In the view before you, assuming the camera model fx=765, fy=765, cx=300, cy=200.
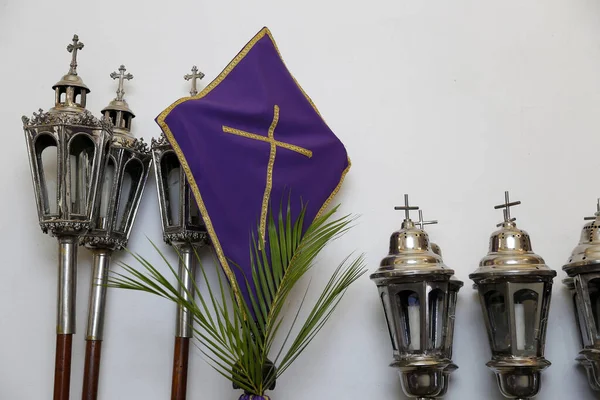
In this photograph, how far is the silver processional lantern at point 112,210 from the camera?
7.82 feet

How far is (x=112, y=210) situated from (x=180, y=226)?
0.74ft

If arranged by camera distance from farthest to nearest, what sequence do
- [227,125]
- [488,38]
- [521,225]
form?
[488,38], [521,225], [227,125]

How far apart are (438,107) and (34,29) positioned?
149 cm

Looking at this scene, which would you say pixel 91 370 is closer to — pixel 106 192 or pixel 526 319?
pixel 106 192

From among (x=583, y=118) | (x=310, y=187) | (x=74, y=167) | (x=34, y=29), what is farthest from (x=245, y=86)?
(x=583, y=118)

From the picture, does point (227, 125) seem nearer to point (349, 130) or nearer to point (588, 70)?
point (349, 130)

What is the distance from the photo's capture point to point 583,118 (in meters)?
2.69

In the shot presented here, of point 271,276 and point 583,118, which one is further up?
point 583,118

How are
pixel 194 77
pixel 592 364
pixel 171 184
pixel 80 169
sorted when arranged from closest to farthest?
pixel 592 364
pixel 80 169
pixel 171 184
pixel 194 77

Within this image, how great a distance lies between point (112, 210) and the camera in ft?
7.91

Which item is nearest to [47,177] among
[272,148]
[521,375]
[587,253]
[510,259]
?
[272,148]

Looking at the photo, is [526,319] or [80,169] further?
[80,169]

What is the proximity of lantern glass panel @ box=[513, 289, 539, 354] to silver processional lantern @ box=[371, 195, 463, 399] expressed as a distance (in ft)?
0.67

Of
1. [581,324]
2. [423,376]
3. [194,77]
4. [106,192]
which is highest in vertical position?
[194,77]
